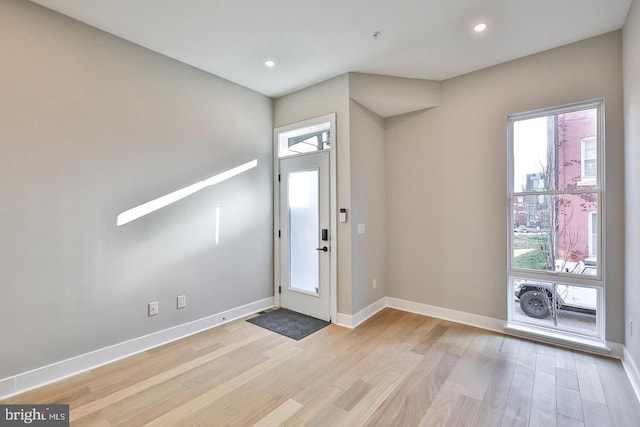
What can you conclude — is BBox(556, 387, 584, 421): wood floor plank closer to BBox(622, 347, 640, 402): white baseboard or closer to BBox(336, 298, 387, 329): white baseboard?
BBox(622, 347, 640, 402): white baseboard

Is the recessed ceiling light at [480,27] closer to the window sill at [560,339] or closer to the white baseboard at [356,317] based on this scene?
the window sill at [560,339]

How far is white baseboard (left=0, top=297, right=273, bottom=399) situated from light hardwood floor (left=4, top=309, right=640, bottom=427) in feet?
0.25

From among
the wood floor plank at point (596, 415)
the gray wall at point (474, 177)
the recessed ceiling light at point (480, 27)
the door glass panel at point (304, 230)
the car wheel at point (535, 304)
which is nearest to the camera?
the wood floor plank at point (596, 415)

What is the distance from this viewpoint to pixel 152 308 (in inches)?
112

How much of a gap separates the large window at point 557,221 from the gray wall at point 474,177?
0.10 meters

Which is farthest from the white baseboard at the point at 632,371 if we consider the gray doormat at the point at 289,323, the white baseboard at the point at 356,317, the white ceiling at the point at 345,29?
the white ceiling at the point at 345,29

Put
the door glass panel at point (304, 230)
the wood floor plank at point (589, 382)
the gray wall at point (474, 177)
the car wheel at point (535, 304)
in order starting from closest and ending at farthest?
the wood floor plank at point (589, 382)
the gray wall at point (474, 177)
the car wheel at point (535, 304)
the door glass panel at point (304, 230)

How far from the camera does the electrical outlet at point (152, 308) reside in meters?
2.82

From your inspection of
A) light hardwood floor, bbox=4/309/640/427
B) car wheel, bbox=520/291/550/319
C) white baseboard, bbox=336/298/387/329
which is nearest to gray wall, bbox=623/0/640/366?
light hardwood floor, bbox=4/309/640/427

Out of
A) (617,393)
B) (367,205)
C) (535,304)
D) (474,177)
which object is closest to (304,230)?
(367,205)

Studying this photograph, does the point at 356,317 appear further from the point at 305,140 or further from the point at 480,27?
the point at 480,27

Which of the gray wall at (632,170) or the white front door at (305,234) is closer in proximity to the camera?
the gray wall at (632,170)

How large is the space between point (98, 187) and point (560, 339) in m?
4.59

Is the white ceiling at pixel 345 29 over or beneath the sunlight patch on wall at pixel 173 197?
over
